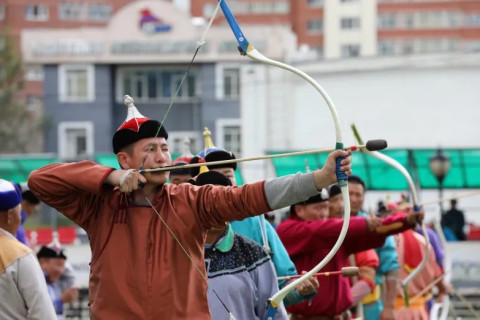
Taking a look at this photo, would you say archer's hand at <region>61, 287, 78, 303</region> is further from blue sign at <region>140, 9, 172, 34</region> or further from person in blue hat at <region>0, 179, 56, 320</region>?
blue sign at <region>140, 9, 172, 34</region>

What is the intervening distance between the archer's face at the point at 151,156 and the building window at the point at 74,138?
5750 cm

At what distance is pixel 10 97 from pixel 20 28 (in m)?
21.5

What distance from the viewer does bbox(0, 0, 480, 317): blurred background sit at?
32.2 metres

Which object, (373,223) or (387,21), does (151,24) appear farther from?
(373,223)

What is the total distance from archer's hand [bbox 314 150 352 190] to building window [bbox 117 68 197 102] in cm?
5638

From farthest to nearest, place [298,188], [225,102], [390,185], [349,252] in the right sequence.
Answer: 1. [225,102]
2. [390,185]
3. [349,252]
4. [298,188]

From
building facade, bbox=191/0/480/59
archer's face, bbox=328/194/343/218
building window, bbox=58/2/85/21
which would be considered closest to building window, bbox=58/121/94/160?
building facade, bbox=191/0/480/59

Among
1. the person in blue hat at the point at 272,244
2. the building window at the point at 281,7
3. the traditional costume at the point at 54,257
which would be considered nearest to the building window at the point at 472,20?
the building window at the point at 281,7

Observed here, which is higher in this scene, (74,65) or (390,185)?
(74,65)

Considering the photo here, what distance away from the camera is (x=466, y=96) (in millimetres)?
38062

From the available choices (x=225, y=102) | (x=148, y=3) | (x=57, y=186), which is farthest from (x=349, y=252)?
(x=148, y=3)

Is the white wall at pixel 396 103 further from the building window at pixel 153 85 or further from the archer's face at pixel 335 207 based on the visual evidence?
the archer's face at pixel 335 207

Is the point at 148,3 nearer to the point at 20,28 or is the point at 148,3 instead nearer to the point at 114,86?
the point at 114,86

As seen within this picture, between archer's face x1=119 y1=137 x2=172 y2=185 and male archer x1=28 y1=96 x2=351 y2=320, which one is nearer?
male archer x1=28 y1=96 x2=351 y2=320
